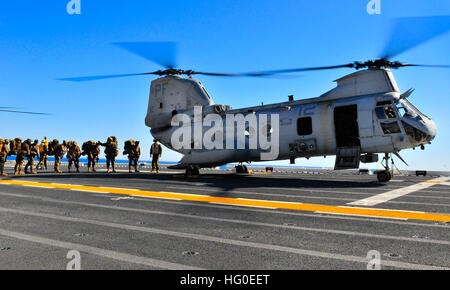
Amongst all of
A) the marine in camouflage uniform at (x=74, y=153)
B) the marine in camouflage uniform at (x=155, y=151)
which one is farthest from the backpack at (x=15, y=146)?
the marine in camouflage uniform at (x=155, y=151)

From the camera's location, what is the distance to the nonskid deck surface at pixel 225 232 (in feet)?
12.2

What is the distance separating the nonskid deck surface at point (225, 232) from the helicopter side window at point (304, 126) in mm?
6074

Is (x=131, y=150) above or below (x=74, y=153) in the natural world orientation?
above

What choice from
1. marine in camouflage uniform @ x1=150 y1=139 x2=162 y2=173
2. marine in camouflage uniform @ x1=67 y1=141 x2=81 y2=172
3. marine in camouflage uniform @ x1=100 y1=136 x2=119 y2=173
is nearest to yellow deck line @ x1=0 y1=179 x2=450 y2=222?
marine in camouflage uniform @ x1=150 y1=139 x2=162 y2=173

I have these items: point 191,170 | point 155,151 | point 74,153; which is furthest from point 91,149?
point 191,170

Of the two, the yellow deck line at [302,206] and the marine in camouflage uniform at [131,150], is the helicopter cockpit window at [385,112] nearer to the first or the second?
the yellow deck line at [302,206]

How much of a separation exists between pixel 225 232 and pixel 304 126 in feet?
34.9

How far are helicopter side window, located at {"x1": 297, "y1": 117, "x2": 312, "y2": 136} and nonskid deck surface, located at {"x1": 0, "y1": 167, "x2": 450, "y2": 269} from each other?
6074 millimetres

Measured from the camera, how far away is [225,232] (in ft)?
17.0

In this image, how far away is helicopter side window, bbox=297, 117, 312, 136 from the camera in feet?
48.3

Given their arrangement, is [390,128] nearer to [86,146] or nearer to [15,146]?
[15,146]

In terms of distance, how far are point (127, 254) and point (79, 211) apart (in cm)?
374

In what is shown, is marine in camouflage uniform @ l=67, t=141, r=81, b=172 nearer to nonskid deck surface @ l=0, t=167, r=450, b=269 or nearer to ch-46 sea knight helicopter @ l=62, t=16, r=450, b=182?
ch-46 sea knight helicopter @ l=62, t=16, r=450, b=182
